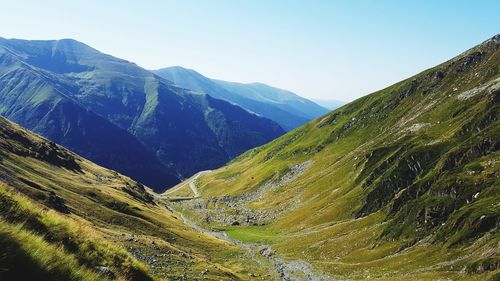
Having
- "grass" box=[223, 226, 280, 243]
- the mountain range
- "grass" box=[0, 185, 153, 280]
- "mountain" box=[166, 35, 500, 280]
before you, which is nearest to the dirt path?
the mountain range

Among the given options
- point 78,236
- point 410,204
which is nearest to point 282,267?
point 410,204

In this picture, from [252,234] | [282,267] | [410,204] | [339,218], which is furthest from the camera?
[252,234]

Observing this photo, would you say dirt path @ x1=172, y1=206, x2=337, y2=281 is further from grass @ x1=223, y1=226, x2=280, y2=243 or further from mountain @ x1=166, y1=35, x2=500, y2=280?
grass @ x1=223, y1=226, x2=280, y2=243

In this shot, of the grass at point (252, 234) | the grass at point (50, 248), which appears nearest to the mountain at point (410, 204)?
the grass at point (252, 234)

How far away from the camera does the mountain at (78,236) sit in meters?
11.7

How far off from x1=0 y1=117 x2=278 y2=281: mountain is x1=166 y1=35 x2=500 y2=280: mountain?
87.2ft

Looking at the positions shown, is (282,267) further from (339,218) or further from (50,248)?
(50,248)

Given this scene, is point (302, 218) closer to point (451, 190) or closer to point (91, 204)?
point (451, 190)

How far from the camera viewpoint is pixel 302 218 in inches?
5979

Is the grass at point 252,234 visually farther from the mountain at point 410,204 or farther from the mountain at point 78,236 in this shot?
the mountain at point 78,236

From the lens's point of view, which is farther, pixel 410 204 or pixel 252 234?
pixel 252 234

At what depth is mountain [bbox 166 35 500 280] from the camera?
282 ft

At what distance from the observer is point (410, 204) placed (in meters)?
112

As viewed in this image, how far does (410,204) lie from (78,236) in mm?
106649
